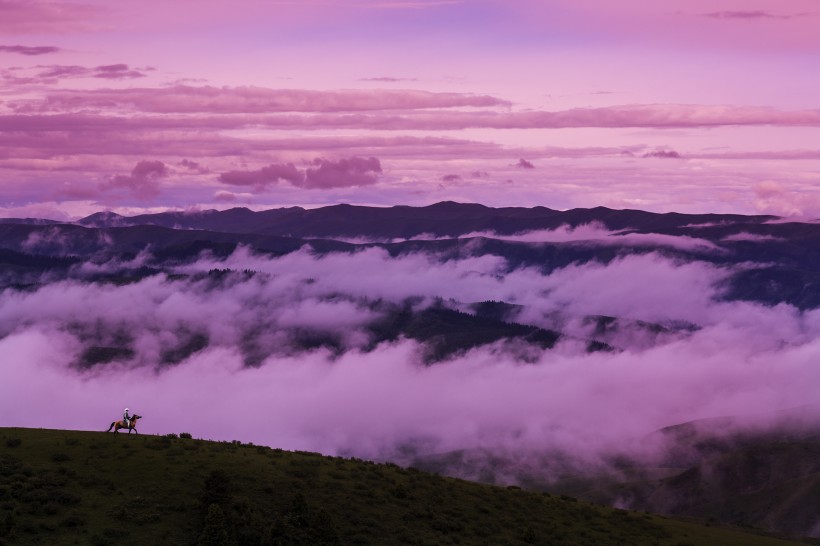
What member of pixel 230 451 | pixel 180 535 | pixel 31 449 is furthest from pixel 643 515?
pixel 31 449

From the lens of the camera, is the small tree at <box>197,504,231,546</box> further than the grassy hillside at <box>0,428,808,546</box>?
No

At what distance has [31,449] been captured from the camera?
75625 millimetres

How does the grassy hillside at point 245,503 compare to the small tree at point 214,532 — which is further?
the grassy hillside at point 245,503

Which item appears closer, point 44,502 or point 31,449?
point 44,502

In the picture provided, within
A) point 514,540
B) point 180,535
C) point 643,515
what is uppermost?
point 180,535

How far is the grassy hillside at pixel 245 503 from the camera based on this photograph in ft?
216

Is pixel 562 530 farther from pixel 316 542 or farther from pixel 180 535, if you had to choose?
pixel 180 535

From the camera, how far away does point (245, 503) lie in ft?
233

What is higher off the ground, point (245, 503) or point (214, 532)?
point (214, 532)

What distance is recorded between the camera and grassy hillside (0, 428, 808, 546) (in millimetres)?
65812

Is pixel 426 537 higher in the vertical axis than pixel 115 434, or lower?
lower

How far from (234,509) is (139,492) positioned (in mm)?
7276

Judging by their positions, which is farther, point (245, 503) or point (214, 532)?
point (245, 503)

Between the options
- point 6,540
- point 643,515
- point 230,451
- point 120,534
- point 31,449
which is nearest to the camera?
point 6,540
